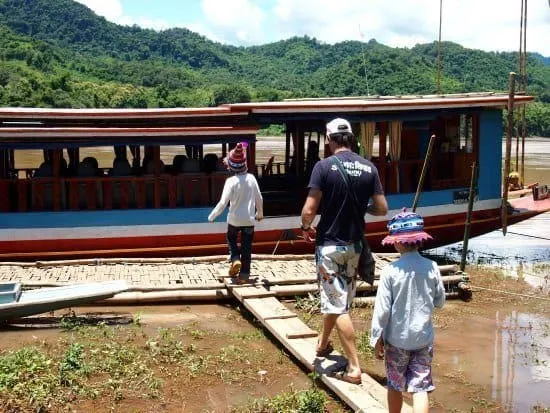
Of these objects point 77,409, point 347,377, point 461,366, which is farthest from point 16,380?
point 461,366

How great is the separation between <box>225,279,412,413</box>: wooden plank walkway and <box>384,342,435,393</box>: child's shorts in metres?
0.55

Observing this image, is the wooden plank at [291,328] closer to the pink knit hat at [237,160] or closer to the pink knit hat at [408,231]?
the pink knit hat at [237,160]

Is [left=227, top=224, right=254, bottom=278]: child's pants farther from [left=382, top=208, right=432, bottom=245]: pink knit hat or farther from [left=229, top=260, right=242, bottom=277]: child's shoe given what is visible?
[left=382, top=208, right=432, bottom=245]: pink knit hat

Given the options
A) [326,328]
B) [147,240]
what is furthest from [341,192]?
[147,240]

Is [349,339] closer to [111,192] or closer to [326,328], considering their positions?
[326,328]

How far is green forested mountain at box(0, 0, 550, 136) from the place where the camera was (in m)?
53.5

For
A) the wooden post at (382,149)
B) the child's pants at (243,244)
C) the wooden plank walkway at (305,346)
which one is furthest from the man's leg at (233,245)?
the wooden post at (382,149)

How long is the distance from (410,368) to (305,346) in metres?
1.82

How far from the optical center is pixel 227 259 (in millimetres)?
9367

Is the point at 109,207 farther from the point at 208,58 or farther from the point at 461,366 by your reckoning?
the point at 208,58

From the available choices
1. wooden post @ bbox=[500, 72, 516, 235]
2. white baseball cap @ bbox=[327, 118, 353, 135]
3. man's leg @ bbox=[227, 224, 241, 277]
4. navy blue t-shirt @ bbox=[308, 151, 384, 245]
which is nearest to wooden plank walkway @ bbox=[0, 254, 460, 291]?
man's leg @ bbox=[227, 224, 241, 277]

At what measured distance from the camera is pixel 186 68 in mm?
98375

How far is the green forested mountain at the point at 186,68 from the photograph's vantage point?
53.5 metres

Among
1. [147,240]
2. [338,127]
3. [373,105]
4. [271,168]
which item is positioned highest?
[373,105]
